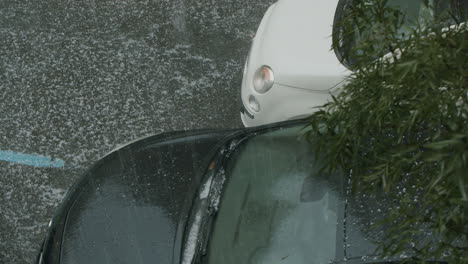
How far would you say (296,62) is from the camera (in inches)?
191

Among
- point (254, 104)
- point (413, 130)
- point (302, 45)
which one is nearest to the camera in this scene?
point (413, 130)

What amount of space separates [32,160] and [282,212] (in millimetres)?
2617

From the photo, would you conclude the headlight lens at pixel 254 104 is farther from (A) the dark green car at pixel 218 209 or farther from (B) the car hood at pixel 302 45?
(A) the dark green car at pixel 218 209

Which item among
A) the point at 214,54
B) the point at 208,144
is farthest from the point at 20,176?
the point at 214,54

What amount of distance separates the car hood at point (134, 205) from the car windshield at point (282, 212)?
0.25 metres

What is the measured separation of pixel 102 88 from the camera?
601 cm

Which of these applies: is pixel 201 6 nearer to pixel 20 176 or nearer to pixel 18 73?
pixel 18 73

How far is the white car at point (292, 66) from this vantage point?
4750mm

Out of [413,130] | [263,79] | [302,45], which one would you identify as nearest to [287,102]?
[263,79]

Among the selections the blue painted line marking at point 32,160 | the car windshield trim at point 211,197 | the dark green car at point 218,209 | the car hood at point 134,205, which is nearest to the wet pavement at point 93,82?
the blue painted line marking at point 32,160

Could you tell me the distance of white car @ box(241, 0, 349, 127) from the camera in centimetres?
475

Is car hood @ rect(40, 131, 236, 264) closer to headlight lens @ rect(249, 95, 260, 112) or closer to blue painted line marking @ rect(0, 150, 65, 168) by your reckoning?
headlight lens @ rect(249, 95, 260, 112)

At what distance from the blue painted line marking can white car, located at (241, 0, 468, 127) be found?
163cm

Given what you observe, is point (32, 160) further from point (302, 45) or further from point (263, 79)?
point (302, 45)
